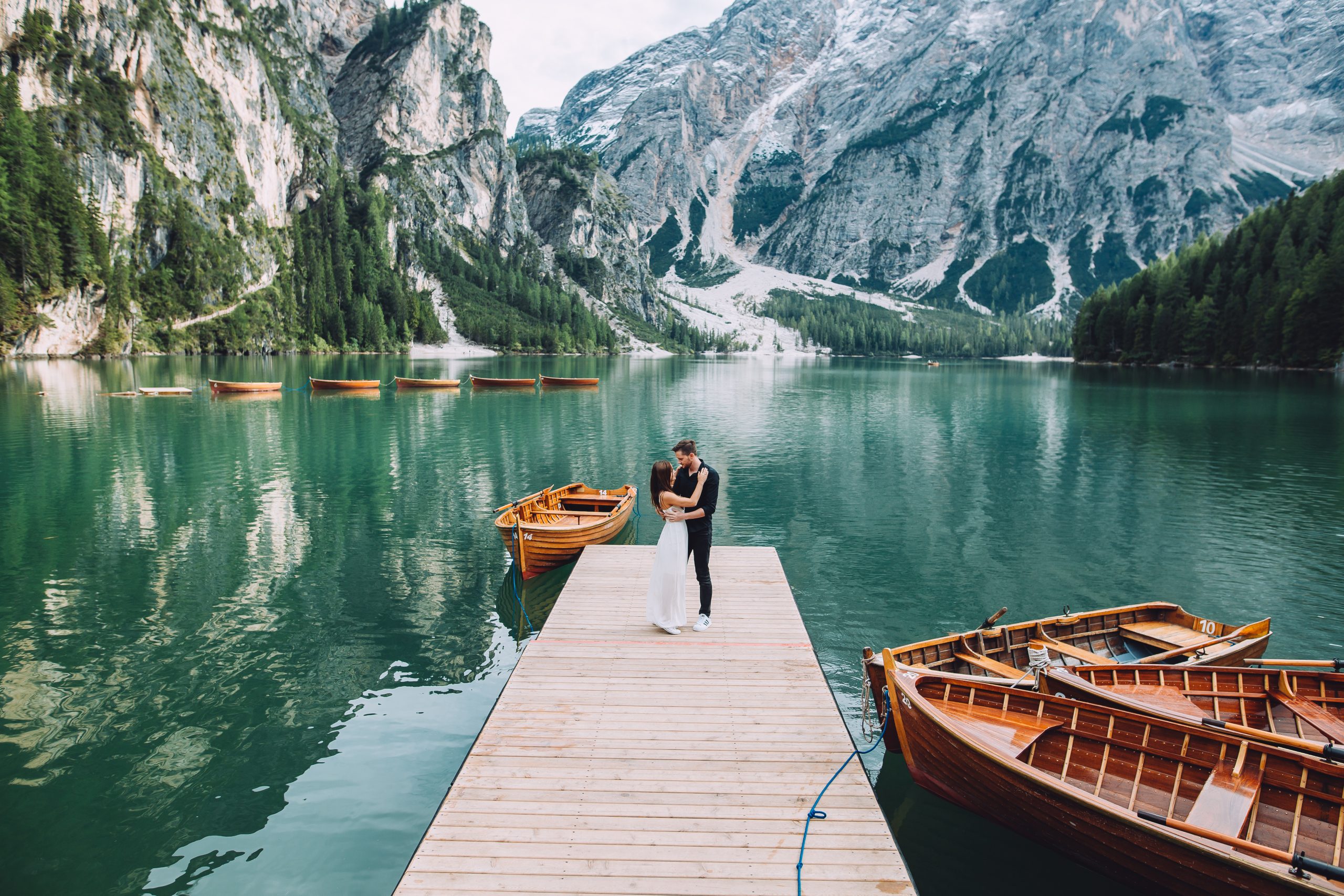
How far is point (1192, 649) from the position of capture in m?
12.3

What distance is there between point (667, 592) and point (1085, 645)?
28.4 feet

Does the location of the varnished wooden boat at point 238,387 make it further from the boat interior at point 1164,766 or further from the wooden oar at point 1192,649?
the wooden oar at point 1192,649

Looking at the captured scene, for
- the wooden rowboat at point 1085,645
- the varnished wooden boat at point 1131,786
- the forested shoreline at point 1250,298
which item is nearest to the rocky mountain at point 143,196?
the wooden rowboat at point 1085,645

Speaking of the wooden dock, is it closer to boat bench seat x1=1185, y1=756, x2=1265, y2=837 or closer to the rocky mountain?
boat bench seat x1=1185, y1=756, x2=1265, y2=837

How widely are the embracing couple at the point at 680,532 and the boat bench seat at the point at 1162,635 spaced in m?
8.82

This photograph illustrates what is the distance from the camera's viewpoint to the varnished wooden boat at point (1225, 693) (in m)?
9.25

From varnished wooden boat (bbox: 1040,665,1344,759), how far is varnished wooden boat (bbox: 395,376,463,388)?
283ft

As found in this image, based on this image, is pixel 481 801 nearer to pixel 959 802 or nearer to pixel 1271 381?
pixel 959 802

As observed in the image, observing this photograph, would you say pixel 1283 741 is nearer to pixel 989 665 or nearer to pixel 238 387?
pixel 989 665

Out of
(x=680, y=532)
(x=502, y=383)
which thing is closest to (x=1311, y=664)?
(x=680, y=532)

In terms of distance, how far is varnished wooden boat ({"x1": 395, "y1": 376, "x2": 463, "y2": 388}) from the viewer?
88.7 m

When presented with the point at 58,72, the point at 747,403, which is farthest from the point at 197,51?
the point at 747,403

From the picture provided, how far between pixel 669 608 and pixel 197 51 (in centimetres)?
23188

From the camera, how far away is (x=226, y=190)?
179 meters
